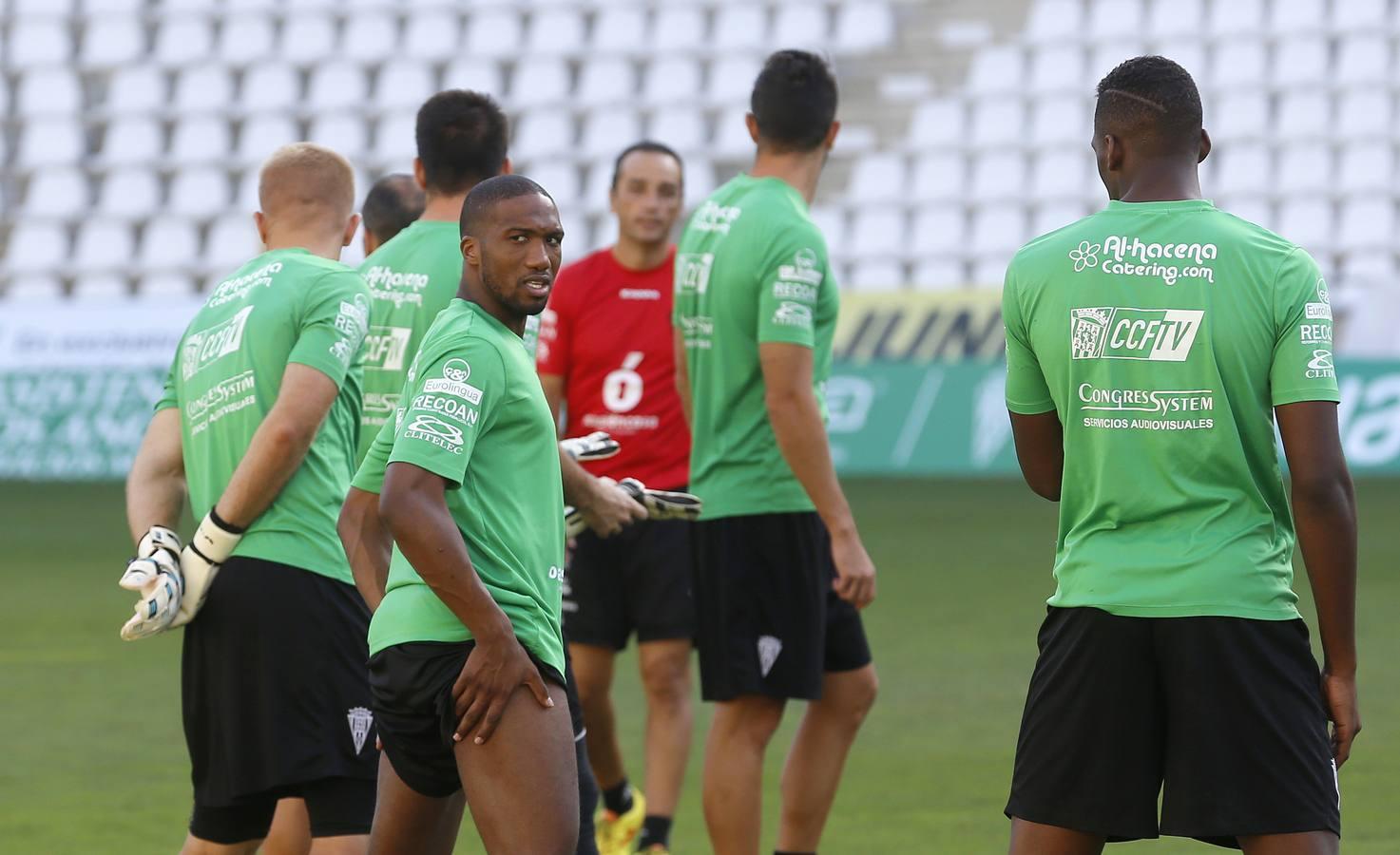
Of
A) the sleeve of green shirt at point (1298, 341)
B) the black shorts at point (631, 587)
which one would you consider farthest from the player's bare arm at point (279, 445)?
the black shorts at point (631, 587)

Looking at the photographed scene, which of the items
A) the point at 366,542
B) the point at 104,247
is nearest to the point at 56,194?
the point at 104,247

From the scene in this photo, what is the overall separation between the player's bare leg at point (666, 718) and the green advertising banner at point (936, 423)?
11.9 metres

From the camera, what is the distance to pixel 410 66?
81.1 feet

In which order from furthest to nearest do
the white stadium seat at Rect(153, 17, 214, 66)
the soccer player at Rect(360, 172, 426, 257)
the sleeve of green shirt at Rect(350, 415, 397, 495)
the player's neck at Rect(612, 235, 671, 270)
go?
the white stadium seat at Rect(153, 17, 214, 66), the player's neck at Rect(612, 235, 671, 270), the soccer player at Rect(360, 172, 426, 257), the sleeve of green shirt at Rect(350, 415, 397, 495)

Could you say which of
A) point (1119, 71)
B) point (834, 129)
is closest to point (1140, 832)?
point (1119, 71)

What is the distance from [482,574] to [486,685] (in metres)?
0.24

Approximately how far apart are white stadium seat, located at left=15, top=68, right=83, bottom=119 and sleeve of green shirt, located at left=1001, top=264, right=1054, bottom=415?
2307cm

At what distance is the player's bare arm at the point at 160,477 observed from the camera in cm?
500

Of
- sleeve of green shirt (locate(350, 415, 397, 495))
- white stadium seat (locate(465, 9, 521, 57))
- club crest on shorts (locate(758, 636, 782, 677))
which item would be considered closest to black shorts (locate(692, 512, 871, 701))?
club crest on shorts (locate(758, 636, 782, 677))

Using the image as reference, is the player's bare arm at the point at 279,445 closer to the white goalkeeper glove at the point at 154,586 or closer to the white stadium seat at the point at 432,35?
the white goalkeeper glove at the point at 154,586

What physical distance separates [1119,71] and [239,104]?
2246 centimetres

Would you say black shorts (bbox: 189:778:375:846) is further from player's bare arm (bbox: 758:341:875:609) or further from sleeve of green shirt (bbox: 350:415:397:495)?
player's bare arm (bbox: 758:341:875:609)

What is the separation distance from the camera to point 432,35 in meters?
25.2

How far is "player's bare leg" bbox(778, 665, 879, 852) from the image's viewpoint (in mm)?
5891
